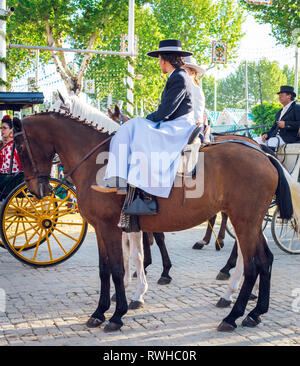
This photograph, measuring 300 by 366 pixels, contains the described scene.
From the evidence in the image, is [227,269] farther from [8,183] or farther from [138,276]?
[8,183]

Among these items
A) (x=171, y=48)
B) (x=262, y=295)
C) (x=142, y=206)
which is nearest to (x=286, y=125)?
(x=171, y=48)

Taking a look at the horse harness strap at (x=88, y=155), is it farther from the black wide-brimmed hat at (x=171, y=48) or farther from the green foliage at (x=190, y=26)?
the green foliage at (x=190, y=26)

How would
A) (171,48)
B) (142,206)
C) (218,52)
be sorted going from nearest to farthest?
1. (142,206)
2. (171,48)
3. (218,52)

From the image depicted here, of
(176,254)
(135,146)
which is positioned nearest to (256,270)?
(135,146)

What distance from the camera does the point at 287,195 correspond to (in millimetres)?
4723

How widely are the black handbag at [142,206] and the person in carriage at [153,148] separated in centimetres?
11

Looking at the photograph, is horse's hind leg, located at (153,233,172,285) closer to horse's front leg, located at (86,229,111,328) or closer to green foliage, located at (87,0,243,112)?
horse's front leg, located at (86,229,111,328)

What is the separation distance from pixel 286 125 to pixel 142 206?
3811 millimetres

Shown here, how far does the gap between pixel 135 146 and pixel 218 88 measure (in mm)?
101981

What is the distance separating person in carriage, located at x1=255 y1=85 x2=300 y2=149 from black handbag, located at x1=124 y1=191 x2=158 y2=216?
3354 millimetres

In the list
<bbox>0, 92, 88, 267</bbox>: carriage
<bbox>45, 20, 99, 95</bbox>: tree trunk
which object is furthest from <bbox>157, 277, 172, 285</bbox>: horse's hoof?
<bbox>45, 20, 99, 95</bbox>: tree trunk
